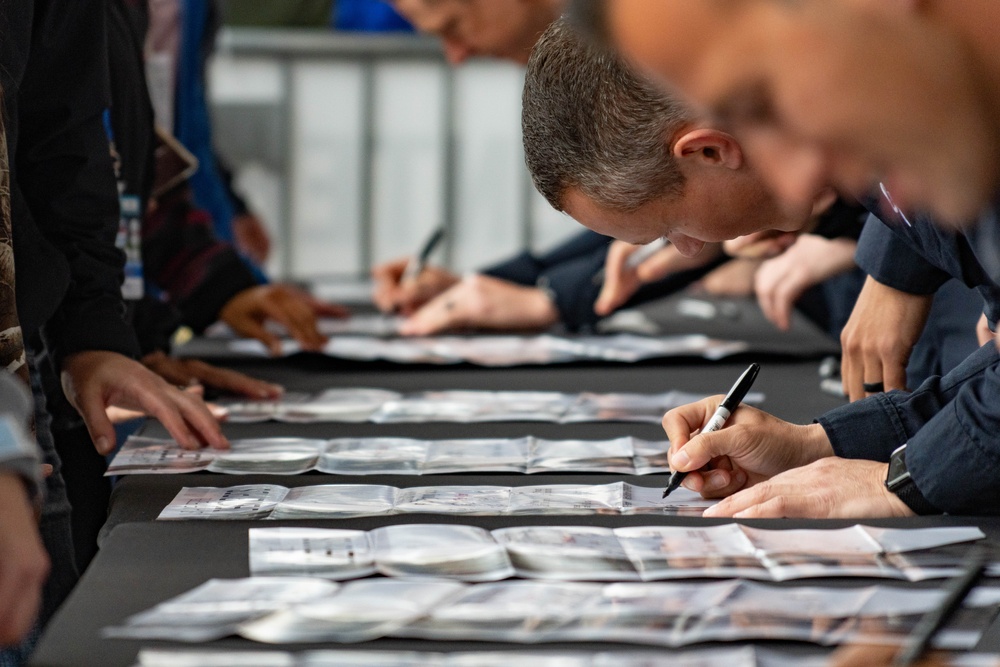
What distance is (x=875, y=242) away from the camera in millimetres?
1489

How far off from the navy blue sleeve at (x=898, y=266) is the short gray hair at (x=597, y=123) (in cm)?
44

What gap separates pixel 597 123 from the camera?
1.13 metres

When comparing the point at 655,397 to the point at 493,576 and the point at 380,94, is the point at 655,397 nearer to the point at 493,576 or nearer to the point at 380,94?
the point at 493,576

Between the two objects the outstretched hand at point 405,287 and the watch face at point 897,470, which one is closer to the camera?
the watch face at point 897,470

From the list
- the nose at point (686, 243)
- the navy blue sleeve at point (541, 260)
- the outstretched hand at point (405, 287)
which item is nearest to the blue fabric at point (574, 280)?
the navy blue sleeve at point (541, 260)

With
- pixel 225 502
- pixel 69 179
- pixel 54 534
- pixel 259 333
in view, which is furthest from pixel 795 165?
pixel 259 333

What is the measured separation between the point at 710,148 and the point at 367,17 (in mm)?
3571

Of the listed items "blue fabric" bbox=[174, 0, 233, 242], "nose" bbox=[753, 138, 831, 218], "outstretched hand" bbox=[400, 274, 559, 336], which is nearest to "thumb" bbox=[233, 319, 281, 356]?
"outstretched hand" bbox=[400, 274, 559, 336]

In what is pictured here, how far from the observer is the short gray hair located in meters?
1.10

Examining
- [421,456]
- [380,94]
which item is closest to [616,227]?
[421,456]

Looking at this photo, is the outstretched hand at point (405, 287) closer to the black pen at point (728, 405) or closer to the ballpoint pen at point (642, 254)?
the ballpoint pen at point (642, 254)

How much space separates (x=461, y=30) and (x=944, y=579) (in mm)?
2024

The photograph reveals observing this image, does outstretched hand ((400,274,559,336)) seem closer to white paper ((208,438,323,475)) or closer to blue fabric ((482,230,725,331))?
blue fabric ((482,230,725,331))

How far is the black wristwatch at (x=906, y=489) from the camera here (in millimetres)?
1033
